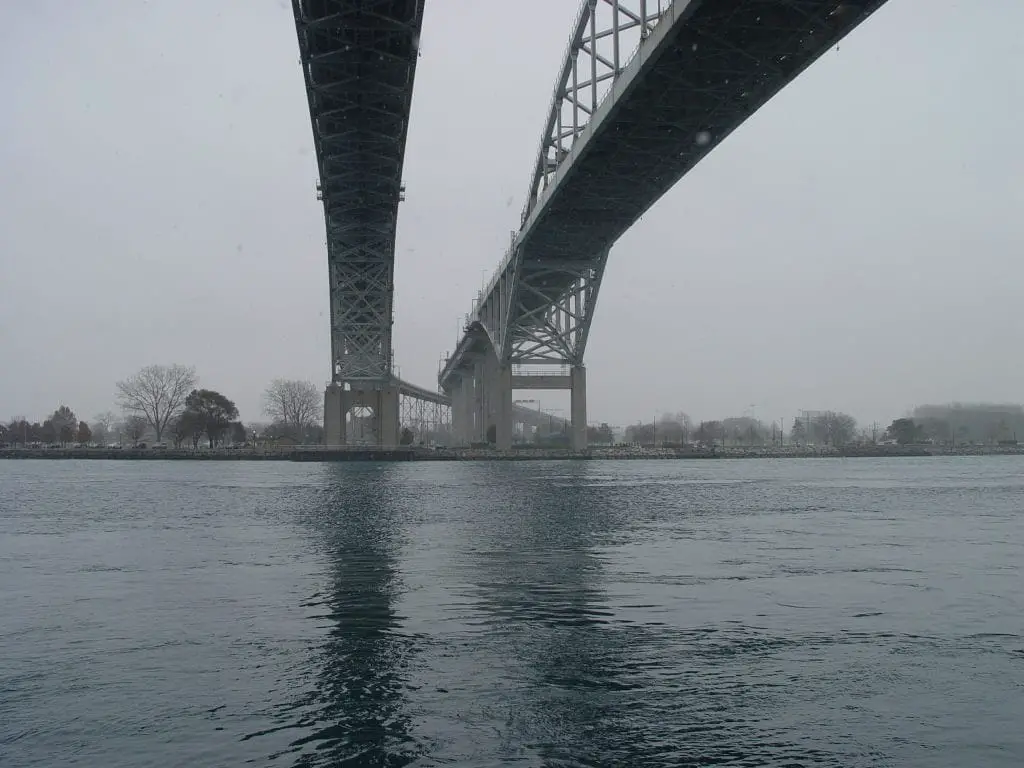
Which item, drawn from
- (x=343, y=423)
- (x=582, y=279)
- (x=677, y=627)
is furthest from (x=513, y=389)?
(x=677, y=627)

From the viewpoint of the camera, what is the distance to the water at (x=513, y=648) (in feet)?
18.0

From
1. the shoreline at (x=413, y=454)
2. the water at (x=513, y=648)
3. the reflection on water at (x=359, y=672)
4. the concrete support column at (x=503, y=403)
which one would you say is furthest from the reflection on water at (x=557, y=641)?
the shoreline at (x=413, y=454)

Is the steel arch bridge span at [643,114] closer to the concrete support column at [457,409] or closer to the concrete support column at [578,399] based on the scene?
the concrete support column at [578,399]

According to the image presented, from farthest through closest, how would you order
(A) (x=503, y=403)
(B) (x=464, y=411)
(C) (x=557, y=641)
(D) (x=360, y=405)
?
(B) (x=464, y=411) < (D) (x=360, y=405) < (A) (x=503, y=403) < (C) (x=557, y=641)

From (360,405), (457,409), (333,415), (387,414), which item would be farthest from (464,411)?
(333,415)

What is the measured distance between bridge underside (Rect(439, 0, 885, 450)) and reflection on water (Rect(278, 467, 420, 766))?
1843 centimetres

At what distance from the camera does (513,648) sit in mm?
7723

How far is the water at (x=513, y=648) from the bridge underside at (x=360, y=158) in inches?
859

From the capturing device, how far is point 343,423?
71.8 meters

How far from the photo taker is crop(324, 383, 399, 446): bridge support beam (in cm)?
7056

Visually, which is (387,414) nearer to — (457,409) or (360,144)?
(360,144)

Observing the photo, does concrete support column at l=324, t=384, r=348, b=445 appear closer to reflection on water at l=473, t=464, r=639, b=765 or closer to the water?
the water

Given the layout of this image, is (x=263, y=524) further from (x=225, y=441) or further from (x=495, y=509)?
(x=225, y=441)

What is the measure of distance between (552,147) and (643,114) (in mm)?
16224
